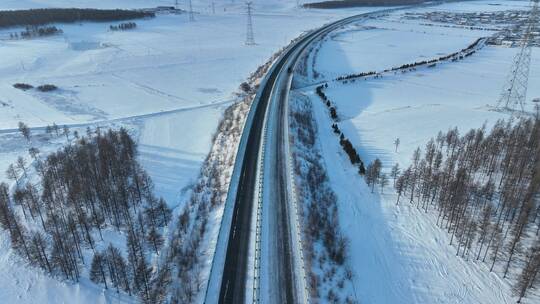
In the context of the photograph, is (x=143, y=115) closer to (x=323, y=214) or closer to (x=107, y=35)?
(x=323, y=214)

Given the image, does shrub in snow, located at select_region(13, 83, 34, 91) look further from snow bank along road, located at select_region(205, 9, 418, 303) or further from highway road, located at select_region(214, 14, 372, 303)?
snow bank along road, located at select_region(205, 9, 418, 303)

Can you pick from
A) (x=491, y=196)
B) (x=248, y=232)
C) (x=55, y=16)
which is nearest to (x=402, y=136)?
(x=491, y=196)

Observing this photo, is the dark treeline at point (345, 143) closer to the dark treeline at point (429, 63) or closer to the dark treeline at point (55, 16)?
the dark treeline at point (429, 63)

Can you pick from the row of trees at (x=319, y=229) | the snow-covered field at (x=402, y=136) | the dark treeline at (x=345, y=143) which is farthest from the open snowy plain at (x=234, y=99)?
the row of trees at (x=319, y=229)

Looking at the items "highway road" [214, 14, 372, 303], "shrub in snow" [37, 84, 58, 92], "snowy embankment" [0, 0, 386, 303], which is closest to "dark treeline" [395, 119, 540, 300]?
"highway road" [214, 14, 372, 303]

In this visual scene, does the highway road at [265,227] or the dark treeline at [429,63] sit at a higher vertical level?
the dark treeline at [429,63]
